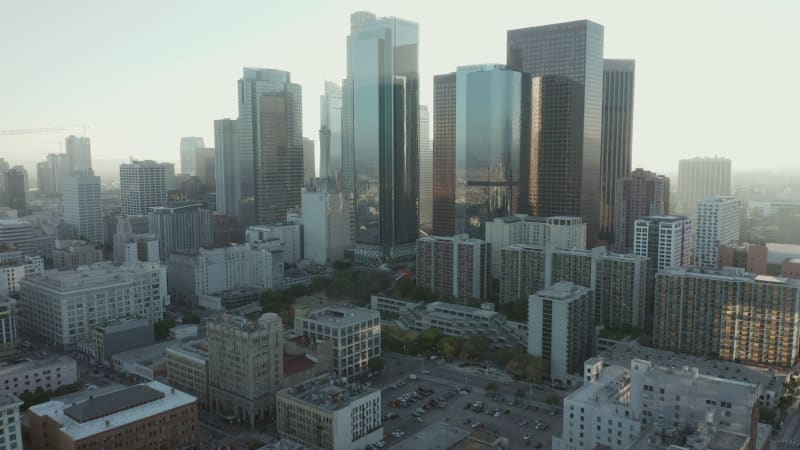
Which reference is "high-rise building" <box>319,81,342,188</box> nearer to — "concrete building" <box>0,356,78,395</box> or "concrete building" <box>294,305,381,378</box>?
"concrete building" <box>294,305,381,378</box>

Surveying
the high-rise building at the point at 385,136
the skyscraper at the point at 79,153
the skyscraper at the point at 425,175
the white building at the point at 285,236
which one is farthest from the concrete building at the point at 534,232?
the skyscraper at the point at 79,153

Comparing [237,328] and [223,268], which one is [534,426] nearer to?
[237,328]

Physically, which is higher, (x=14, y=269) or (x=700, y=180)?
(x=700, y=180)

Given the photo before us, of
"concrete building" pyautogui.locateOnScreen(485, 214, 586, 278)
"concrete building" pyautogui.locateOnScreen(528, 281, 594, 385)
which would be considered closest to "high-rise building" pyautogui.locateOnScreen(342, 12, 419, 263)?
"concrete building" pyautogui.locateOnScreen(485, 214, 586, 278)

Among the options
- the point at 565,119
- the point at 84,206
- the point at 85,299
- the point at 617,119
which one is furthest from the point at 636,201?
the point at 84,206

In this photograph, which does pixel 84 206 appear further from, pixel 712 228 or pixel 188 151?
pixel 188 151

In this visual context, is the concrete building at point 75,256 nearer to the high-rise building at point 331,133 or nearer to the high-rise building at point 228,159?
the high-rise building at point 228,159
